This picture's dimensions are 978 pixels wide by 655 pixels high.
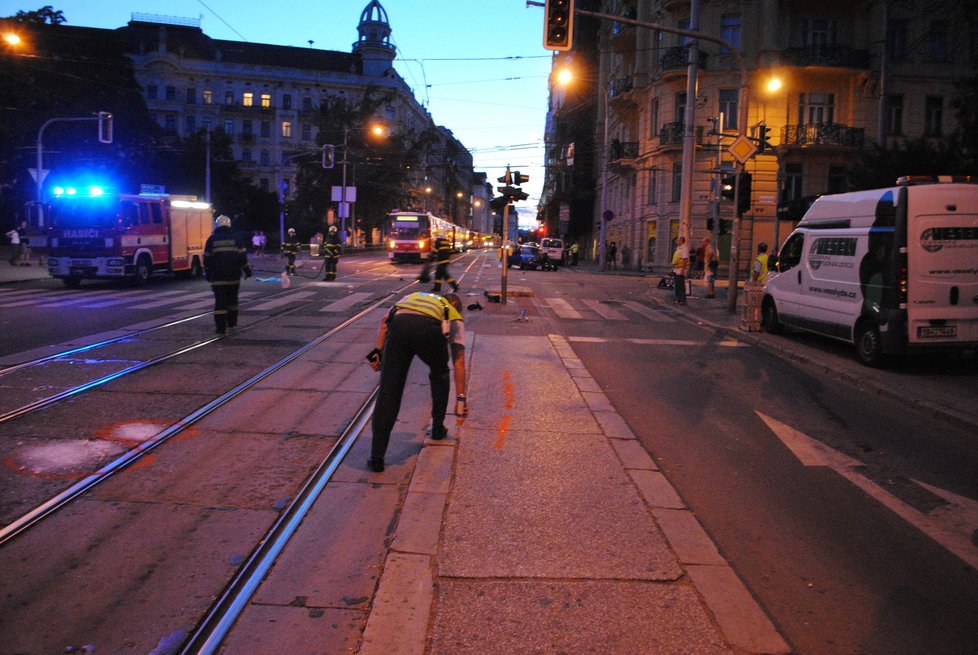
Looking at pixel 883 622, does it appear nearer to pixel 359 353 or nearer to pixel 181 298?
pixel 359 353

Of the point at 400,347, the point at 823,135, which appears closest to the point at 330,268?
the point at 400,347

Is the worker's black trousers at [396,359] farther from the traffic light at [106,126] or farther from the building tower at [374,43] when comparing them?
the building tower at [374,43]

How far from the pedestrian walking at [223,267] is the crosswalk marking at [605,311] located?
8.26 metres

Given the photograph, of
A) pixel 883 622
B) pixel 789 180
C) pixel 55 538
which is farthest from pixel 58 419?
pixel 789 180

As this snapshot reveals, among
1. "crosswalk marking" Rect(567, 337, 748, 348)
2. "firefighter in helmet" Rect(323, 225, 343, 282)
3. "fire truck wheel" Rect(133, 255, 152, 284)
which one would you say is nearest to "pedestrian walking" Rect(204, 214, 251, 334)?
"crosswalk marking" Rect(567, 337, 748, 348)

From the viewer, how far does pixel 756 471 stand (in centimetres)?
622

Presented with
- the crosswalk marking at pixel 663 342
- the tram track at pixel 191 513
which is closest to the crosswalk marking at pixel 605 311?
the crosswalk marking at pixel 663 342

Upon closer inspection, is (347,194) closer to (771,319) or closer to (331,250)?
(331,250)

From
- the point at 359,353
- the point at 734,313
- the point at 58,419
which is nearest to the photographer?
the point at 58,419

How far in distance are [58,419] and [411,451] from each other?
335 centimetres

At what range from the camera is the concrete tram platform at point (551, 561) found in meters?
3.42

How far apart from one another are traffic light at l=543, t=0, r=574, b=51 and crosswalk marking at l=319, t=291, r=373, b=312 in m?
7.11

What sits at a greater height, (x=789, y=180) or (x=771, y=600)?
(x=789, y=180)

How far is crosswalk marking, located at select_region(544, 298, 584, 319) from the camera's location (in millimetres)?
17777
